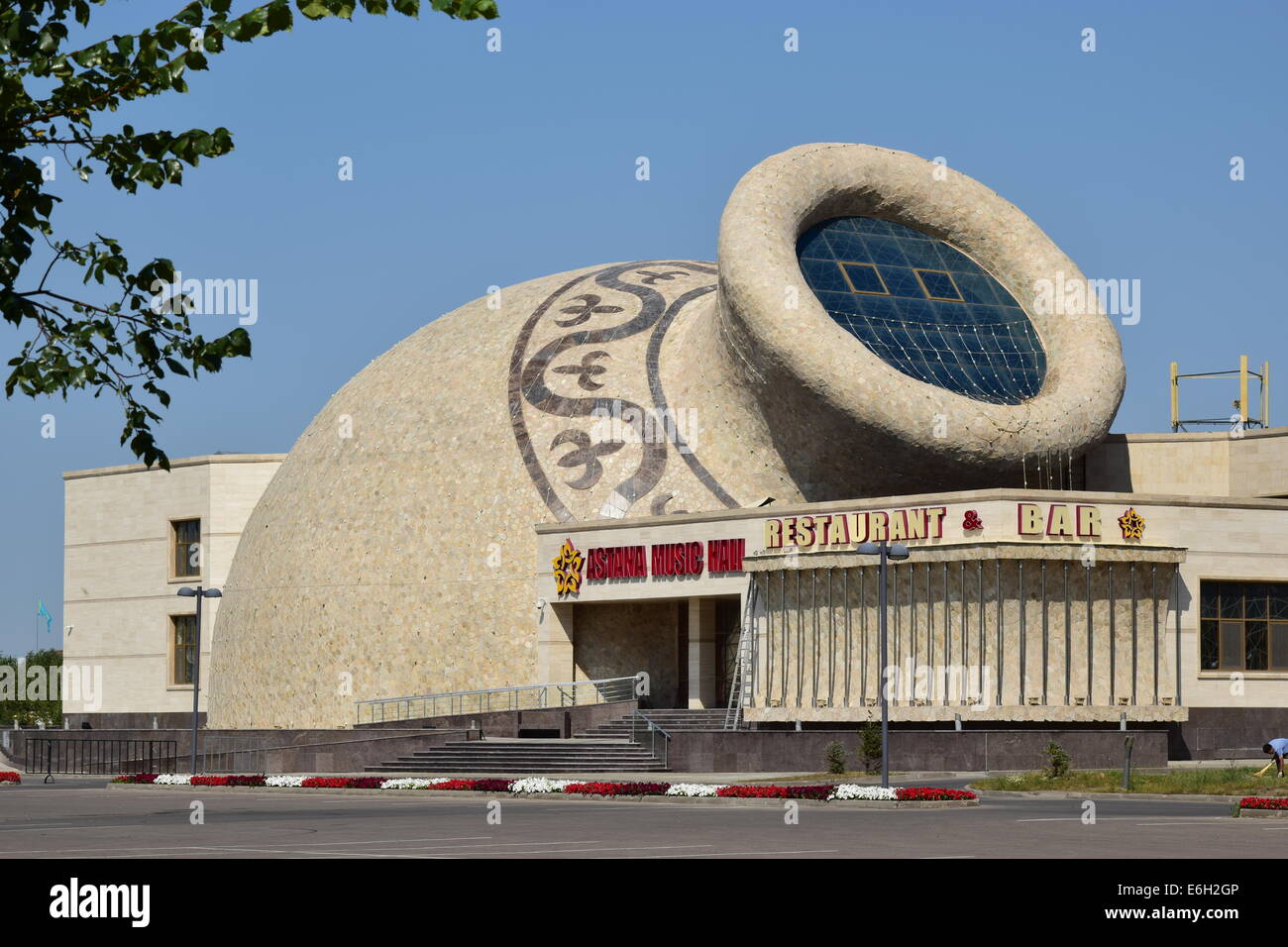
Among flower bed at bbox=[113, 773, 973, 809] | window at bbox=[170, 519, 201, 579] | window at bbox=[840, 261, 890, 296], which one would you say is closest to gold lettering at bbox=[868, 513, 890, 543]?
window at bbox=[840, 261, 890, 296]

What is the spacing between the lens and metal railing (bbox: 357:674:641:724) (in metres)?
54.0

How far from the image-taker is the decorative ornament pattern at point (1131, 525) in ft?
147

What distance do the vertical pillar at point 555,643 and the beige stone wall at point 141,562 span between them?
17210 millimetres

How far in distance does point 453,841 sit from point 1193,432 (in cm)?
3758

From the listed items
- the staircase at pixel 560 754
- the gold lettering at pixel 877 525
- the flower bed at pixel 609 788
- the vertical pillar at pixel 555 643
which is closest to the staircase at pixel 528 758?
the staircase at pixel 560 754

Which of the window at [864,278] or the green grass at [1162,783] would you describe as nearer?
the green grass at [1162,783]

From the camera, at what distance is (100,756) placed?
5681 cm

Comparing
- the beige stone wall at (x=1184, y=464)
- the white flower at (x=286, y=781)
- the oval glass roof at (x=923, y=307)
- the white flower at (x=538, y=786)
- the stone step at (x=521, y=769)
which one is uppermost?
the oval glass roof at (x=923, y=307)

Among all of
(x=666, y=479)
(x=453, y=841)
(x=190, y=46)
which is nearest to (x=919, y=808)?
(x=453, y=841)

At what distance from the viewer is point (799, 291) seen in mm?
49000

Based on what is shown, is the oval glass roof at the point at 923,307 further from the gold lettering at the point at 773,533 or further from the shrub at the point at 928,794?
the shrub at the point at 928,794

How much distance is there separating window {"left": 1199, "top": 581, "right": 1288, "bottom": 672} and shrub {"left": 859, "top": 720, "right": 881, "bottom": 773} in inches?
374

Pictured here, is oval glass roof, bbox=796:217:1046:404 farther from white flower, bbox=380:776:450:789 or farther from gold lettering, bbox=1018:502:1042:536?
white flower, bbox=380:776:450:789

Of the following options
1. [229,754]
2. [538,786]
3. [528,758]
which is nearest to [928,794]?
[538,786]
